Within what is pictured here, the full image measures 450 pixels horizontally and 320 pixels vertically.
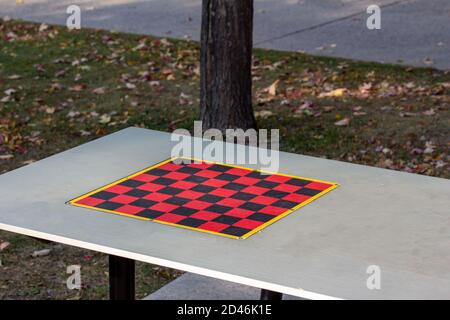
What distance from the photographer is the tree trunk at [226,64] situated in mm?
7629

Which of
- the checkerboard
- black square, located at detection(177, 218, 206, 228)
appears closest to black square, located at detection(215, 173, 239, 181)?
the checkerboard

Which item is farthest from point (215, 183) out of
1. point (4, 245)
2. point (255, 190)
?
point (4, 245)

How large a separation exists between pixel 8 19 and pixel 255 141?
215 inches

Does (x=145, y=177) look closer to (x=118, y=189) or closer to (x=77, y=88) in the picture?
(x=118, y=189)

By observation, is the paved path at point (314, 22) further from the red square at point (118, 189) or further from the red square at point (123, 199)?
the red square at point (123, 199)

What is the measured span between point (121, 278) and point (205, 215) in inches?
24.6

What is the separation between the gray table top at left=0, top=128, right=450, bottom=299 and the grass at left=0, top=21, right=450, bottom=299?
1.37m

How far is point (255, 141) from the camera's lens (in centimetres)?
771

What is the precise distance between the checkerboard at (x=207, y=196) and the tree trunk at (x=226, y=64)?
2.86m

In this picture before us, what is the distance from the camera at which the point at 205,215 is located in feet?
14.0

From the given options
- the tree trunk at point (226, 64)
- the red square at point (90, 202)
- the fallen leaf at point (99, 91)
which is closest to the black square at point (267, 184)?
the red square at point (90, 202)
